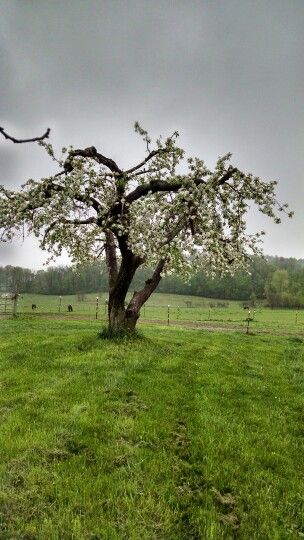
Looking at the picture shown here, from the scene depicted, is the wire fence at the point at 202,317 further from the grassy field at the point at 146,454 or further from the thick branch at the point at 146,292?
the grassy field at the point at 146,454

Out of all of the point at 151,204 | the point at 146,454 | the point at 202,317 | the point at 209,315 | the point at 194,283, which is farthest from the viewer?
the point at 194,283

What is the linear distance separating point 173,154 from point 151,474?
16609mm

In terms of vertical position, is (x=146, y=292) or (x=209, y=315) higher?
(x=146, y=292)

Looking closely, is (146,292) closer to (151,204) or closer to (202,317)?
(151,204)

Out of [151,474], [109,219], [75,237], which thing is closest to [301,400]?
[151,474]

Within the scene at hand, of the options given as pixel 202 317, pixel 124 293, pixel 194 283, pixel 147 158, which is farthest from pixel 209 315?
pixel 194 283

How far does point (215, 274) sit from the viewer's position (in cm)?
2275

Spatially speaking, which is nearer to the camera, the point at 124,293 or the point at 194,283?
the point at 124,293

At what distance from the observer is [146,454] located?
758 cm

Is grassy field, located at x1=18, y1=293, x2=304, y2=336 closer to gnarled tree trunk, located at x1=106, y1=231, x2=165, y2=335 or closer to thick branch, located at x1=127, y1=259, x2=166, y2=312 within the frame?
thick branch, located at x1=127, y1=259, x2=166, y2=312

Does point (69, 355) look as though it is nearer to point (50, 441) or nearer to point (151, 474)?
point (50, 441)

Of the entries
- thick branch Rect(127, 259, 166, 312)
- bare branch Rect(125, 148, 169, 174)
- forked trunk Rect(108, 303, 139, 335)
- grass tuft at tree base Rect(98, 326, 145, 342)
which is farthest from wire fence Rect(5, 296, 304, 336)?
bare branch Rect(125, 148, 169, 174)

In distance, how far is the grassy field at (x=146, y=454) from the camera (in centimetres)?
570

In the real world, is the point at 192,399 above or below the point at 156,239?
below
